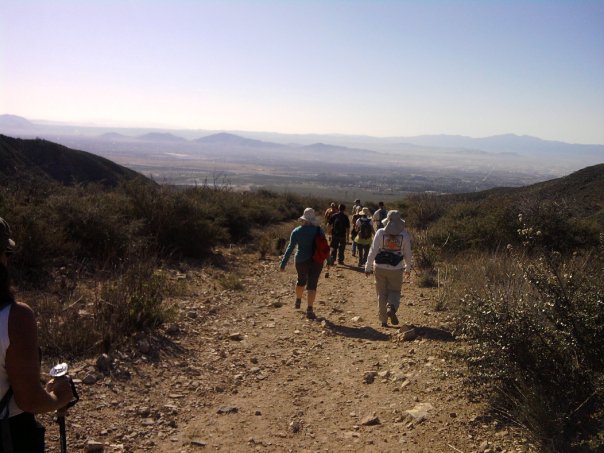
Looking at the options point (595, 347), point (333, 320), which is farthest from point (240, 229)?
point (595, 347)

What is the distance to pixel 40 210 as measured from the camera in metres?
9.00

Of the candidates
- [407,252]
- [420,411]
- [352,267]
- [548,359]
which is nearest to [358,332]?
[407,252]

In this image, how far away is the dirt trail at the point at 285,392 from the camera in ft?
12.4

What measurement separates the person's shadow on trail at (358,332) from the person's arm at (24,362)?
4.83 metres

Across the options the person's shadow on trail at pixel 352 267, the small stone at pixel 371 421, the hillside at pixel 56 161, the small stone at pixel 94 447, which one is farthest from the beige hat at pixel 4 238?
the hillside at pixel 56 161

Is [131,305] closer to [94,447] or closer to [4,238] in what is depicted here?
[94,447]

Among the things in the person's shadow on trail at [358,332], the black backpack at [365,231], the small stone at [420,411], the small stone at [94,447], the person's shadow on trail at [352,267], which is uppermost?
the black backpack at [365,231]

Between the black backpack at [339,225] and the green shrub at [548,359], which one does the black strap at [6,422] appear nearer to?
the green shrub at [548,359]

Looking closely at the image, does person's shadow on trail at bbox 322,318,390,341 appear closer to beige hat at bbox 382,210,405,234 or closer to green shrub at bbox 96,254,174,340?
beige hat at bbox 382,210,405,234

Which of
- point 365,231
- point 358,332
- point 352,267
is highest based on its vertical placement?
point 365,231

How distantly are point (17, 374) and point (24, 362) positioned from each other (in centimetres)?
6

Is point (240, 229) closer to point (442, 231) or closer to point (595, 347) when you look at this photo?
point (442, 231)

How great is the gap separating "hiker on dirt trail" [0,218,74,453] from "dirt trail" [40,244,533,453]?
1602 millimetres

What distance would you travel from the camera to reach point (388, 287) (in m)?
7.07
